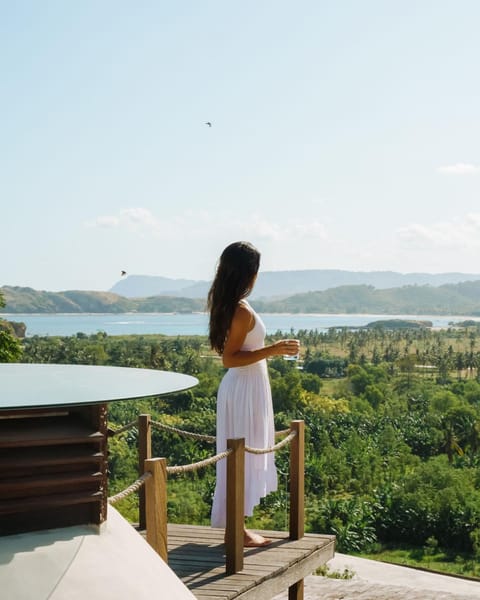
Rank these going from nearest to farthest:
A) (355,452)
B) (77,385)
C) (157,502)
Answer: (77,385), (157,502), (355,452)

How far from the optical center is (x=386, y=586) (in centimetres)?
892

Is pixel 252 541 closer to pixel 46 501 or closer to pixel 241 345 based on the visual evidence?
pixel 241 345

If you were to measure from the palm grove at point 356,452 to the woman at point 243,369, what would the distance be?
585 centimetres

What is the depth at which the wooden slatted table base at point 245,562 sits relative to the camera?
379 centimetres

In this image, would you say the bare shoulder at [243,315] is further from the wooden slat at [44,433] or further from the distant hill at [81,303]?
the distant hill at [81,303]

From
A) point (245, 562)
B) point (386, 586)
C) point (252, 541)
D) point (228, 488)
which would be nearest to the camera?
point (228, 488)

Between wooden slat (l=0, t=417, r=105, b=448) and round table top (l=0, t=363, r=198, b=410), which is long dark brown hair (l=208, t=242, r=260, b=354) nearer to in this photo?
round table top (l=0, t=363, r=198, b=410)

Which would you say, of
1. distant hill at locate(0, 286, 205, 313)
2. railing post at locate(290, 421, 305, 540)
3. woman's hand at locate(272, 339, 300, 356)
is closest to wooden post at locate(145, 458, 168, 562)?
woman's hand at locate(272, 339, 300, 356)

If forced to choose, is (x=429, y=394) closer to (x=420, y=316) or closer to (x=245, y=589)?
(x=245, y=589)

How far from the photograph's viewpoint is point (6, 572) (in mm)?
2393

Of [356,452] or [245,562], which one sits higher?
[245,562]

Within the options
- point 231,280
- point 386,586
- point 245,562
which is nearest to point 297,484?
point 245,562

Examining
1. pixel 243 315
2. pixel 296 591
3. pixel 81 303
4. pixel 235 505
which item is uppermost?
pixel 81 303

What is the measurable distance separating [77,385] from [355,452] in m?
15.8
